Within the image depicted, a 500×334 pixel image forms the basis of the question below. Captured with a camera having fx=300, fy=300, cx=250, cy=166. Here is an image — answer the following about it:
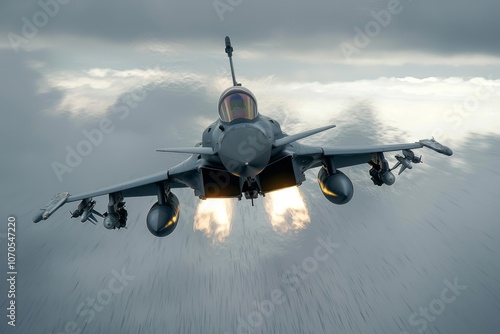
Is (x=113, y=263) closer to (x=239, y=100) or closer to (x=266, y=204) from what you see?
(x=266, y=204)

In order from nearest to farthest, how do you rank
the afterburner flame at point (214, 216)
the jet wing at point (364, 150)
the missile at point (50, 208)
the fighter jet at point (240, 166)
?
1. the fighter jet at point (240, 166)
2. the missile at point (50, 208)
3. the jet wing at point (364, 150)
4. the afterburner flame at point (214, 216)

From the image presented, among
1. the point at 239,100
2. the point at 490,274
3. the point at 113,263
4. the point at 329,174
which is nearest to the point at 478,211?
the point at 490,274

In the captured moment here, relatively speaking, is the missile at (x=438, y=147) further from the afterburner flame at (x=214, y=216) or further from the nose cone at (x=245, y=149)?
the afterburner flame at (x=214, y=216)

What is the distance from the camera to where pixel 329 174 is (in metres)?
14.3

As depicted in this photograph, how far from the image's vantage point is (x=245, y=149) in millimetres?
9383

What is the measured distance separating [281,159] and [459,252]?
99.9 metres

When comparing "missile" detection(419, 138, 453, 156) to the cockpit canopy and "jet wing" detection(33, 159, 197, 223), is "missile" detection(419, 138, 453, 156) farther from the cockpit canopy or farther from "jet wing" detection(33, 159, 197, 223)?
"jet wing" detection(33, 159, 197, 223)

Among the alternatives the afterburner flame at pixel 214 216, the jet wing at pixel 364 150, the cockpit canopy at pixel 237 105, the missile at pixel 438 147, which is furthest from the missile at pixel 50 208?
the missile at pixel 438 147

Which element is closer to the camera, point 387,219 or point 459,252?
point 387,219

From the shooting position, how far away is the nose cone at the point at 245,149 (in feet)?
30.8

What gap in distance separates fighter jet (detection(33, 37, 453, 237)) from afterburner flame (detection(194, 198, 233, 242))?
13.3 m

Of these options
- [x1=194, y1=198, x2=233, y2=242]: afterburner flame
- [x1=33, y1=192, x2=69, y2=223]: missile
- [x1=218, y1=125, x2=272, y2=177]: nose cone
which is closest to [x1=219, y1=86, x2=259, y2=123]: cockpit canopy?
[x1=218, y1=125, x2=272, y2=177]: nose cone

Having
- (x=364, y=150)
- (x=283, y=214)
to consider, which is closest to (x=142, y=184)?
(x=364, y=150)

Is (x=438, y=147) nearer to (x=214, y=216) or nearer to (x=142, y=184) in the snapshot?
(x=142, y=184)
